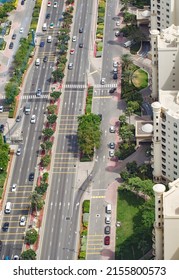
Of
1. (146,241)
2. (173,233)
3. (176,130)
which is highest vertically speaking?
(176,130)

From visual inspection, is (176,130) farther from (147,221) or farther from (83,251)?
(83,251)
